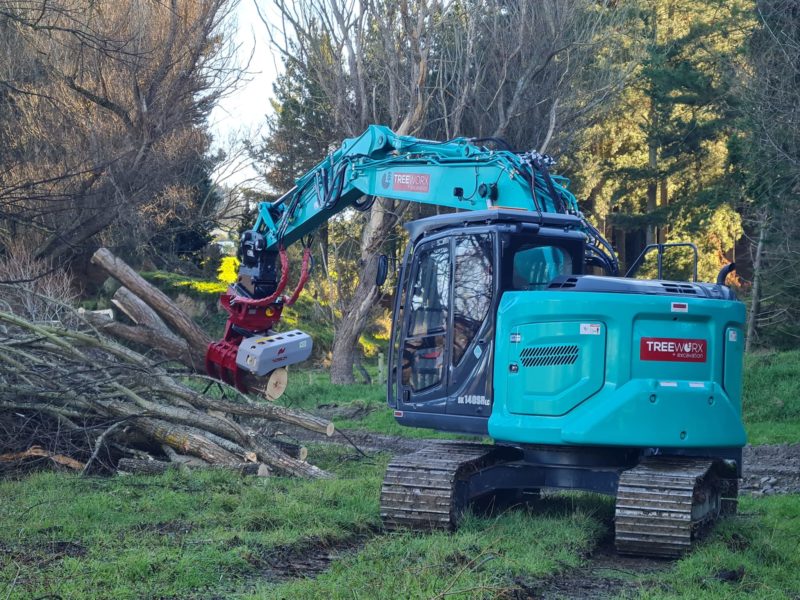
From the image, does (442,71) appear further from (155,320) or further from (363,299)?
(155,320)

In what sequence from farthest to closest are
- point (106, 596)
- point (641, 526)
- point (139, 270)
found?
1. point (139, 270)
2. point (641, 526)
3. point (106, 596)

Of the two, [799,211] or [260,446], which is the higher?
[799,211]

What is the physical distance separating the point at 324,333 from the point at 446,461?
76.5 feet

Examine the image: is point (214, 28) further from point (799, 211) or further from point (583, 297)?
point (583, 297)

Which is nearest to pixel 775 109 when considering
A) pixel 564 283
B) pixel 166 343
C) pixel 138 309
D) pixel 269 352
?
pixel 564 283

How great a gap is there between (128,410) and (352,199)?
3075 mm

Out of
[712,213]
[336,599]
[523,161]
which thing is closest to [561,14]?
[712,213]

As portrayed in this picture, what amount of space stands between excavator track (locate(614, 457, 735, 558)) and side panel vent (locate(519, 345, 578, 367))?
2.95 feet

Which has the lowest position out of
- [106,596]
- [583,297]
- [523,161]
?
[106,596]

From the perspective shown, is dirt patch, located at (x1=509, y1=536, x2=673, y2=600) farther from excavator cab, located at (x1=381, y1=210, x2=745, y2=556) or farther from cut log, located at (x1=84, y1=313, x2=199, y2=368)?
cut log, located at (x1=84, y1=313, x2=199, y2=368)

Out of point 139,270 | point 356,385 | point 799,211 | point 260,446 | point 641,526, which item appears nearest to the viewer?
point 641,526

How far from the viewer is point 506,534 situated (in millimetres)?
7051

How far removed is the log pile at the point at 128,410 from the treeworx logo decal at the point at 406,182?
2513 mm

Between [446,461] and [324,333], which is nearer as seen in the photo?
[446,461]
